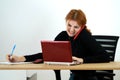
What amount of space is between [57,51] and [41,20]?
59.7 inches

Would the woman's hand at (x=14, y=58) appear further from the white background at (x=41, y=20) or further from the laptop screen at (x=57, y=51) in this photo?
the white background at (x=41, y=20)

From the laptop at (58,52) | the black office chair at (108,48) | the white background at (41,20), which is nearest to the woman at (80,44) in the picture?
the laptop at (58,52)

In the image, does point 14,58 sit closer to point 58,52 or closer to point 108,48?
point 58,52

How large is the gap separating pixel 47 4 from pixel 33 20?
0.95 ft

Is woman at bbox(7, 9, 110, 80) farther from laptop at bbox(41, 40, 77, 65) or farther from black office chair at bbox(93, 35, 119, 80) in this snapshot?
Answer: black office chair at bbox(93, 35, 119, 80)

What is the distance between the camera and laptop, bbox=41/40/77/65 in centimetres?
175

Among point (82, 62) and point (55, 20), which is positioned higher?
point (55, 20)

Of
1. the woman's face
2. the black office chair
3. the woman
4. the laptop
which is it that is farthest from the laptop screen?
the black office chair

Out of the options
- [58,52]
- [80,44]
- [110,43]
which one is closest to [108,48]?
[110,43]

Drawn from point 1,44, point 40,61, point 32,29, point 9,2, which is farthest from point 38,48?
point 40,61

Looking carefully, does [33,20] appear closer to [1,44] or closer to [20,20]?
[20,20]

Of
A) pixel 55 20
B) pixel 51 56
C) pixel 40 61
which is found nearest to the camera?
pixel 51 56

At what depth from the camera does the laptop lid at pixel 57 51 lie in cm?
175

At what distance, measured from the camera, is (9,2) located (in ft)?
10.8
